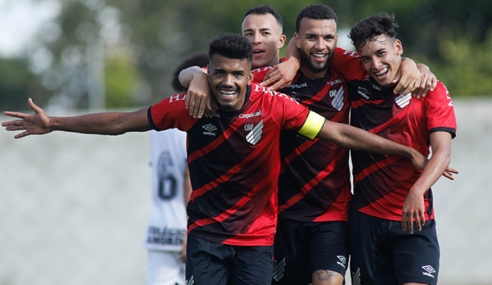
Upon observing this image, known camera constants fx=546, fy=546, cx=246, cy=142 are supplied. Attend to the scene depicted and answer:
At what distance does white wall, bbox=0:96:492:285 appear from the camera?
8781 millimetres

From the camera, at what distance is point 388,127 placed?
4.55 meters

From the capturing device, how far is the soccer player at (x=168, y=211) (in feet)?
18.5

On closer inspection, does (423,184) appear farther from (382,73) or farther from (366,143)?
(382,73)

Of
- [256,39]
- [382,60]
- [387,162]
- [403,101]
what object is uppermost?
[256,39]

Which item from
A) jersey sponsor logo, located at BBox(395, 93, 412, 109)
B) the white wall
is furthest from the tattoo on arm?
the white wall

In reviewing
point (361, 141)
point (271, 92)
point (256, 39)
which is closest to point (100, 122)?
point (271, 92)

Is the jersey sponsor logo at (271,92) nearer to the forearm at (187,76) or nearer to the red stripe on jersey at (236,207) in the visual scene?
the forearm at (187,76)

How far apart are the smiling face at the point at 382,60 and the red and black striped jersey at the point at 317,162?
36cm

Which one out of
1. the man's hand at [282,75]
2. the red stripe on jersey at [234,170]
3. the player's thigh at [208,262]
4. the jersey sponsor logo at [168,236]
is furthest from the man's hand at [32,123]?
the man's hand at [282,75]

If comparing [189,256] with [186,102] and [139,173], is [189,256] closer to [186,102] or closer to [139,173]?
[186,102]

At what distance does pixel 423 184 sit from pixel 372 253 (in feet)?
2.83

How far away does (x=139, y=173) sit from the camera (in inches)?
353

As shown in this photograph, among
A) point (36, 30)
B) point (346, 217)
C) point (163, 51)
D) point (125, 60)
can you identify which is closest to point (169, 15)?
point (163, 51)

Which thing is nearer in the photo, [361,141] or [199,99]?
[199,99]
